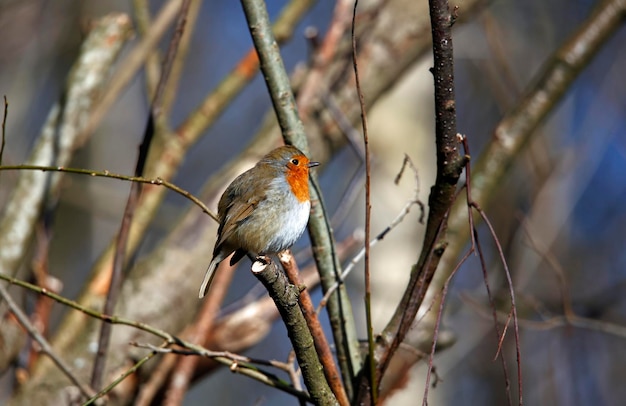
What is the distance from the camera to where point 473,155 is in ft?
22.7

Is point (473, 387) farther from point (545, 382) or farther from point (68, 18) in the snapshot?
point (68, 18)

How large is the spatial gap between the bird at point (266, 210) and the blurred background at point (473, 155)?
1410 mm

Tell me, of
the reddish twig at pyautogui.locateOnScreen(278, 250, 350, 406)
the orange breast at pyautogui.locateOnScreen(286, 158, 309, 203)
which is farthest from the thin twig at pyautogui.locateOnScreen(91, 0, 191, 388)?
the reddish twig at pyautogui.locateOnScreen(278, 250, 350, 406)

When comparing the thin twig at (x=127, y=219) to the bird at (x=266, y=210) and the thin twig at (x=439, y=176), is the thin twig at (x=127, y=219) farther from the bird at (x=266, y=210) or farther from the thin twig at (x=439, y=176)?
the thin twig at (x=439, y=176)

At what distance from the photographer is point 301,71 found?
3617 millimetres

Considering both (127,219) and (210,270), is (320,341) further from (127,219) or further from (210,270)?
(127,219)

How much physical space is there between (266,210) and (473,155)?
5.05 metres

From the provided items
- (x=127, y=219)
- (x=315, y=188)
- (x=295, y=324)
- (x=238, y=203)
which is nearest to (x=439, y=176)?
(x=295, y=324)

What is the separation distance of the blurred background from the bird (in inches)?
55.5

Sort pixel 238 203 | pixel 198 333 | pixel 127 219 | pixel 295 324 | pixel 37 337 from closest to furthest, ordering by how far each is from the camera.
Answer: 1. pixel 295 324
2. pixel 37 337
3. pixel 238 203
4. pixel 127 219
5. pixel 198 333

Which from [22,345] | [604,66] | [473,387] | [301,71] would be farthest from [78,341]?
[604,66]

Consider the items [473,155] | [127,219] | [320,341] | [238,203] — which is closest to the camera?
[320,341]

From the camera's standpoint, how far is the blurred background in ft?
14.6

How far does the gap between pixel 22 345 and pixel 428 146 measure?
286cm
